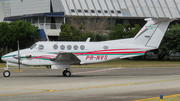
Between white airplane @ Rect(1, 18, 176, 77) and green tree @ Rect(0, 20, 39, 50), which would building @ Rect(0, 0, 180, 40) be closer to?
green tree @ Rect(0, 20, 39, 50)

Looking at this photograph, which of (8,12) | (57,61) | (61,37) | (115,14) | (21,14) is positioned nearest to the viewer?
(57,61)

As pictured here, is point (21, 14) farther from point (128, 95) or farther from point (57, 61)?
point (128, 95)

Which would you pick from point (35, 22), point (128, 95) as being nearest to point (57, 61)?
point (128, 95)

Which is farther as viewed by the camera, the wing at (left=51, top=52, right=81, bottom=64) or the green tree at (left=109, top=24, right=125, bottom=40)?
the green tree at (left=109, top=24, right=125, bottom=40)

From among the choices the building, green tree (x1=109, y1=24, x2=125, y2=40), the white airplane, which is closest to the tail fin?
the white airplane

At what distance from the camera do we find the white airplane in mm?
21062

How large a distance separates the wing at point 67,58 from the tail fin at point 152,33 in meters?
5.09

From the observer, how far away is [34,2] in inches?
2286

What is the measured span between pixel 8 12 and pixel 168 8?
3713cm

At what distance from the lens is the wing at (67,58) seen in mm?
20653

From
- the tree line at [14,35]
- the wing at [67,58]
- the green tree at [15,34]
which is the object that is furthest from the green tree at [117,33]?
the wing at [67,58]

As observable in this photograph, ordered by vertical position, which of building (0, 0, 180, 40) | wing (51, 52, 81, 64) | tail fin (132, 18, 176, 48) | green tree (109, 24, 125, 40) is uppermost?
building (0, 0, 180, 40)

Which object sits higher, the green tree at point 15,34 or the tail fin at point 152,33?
the green tree at point 15,34

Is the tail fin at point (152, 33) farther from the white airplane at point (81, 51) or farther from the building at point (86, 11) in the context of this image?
the building at point (86, 11)
